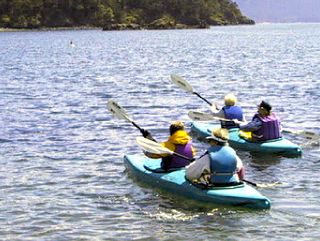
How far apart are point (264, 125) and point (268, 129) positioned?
0.22 m

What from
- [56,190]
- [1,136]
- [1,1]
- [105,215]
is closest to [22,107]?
[1,136]

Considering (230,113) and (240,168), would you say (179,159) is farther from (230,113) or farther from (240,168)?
(230,113)

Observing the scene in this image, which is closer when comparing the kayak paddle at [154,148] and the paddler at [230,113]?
the kayak paddle at [154,148]

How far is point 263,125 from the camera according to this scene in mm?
17859

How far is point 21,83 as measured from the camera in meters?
40.0

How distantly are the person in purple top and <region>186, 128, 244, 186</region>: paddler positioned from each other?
4414mm

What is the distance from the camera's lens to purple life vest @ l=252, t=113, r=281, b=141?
17.7 m

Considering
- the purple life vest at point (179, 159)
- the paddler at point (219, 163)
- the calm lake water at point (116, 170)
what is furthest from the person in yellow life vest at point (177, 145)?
the paddler at point (219, 163)

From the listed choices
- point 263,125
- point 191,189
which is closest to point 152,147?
point 191,189

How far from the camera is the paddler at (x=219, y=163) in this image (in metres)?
13.0

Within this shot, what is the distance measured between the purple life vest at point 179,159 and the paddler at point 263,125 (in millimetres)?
3717

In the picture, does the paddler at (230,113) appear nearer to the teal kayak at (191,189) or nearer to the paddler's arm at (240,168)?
the teal kayak at (191,189)

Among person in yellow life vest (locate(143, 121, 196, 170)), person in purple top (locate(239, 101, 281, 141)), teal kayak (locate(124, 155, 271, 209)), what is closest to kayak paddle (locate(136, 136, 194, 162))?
person in yellow life vest (locate(143, 121, 196, 170))

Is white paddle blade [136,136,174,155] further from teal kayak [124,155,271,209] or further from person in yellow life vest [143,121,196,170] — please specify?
teal kayak [124,155,271,209]
